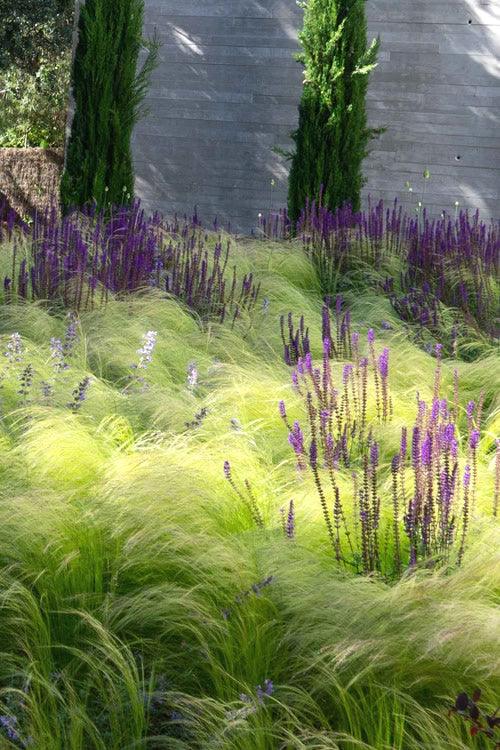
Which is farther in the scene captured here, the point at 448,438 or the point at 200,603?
the point at 448,438

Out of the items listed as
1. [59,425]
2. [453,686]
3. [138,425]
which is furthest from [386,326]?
[453,686]

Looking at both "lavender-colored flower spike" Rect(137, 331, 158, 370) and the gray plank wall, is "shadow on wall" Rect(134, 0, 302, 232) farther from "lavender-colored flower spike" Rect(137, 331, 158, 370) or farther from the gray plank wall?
"lavender-colored flower spike" Rect(137, 331, 158, 370)

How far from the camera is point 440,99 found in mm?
10430

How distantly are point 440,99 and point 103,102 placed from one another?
3.42 meters

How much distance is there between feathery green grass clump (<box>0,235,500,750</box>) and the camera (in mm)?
1971

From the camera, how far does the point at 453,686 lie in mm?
2020

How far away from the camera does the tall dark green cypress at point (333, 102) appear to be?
372 inches

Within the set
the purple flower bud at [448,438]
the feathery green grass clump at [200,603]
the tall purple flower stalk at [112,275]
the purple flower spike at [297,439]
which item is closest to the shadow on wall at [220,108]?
the tall purple flower stalk at [112,275]

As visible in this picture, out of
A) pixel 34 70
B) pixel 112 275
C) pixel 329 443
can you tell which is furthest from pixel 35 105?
pixel 329 443

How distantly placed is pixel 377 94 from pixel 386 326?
20.2ft

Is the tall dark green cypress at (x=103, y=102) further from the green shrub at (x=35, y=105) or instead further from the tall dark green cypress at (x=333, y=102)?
the green shrub at (x=35, y=105)

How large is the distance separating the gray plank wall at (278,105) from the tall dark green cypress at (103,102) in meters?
1.35

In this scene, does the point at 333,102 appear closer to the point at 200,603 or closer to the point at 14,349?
the point at 14,349

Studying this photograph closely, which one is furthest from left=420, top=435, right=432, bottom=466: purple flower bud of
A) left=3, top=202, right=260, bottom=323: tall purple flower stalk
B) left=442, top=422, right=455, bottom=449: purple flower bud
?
left=3, top=202, right=260, bottom=323: tall purple flower stalk
